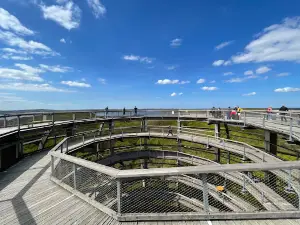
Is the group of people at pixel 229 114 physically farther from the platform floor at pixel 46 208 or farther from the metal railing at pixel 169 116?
the platform floor at pixel 46 208

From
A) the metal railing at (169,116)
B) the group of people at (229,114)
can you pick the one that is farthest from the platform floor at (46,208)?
the group of people at (229,114)

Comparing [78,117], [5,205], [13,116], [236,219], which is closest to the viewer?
[236,219]

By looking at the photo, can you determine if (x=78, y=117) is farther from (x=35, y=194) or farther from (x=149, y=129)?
(x=35, y=194)

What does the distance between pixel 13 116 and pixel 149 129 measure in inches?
550

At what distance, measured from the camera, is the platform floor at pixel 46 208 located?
4266 mm

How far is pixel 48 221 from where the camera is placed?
175 inches

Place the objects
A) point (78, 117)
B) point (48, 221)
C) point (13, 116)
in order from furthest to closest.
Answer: point (78, 117), point (13, 116), point (48, 221)

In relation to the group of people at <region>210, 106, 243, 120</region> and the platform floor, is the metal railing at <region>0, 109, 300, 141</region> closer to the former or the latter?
the group of people at <region>210, 106, 243, 120</region>

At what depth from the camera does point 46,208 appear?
5.05 metres

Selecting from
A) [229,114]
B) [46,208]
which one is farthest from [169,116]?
[46,208]

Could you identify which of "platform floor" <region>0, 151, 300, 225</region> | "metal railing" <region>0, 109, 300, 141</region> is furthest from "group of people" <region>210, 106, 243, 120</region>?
"platform floor" <region>0, 151, 300, 225</region>

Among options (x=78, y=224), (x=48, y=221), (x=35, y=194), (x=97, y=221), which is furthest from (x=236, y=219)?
(x=35, y=194)

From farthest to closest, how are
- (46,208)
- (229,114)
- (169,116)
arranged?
(169,116) → (229,114) → (46,208)

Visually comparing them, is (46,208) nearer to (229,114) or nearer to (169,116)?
(229,114)
